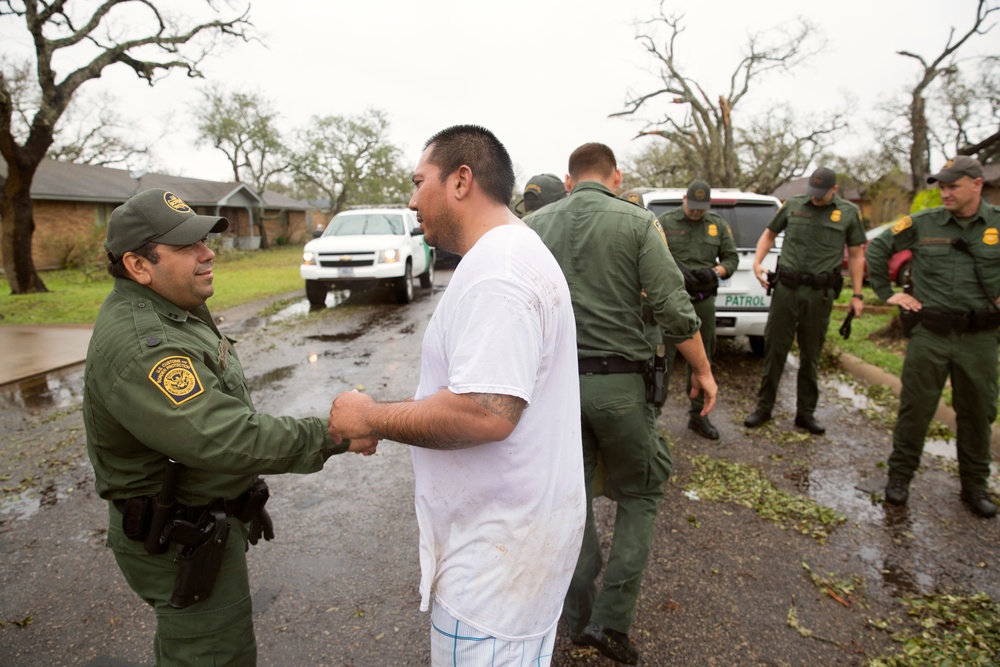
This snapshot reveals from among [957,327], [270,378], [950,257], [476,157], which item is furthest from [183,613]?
[270,378]

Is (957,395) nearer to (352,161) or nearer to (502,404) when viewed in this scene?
(502,404)

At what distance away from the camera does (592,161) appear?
3018 millimetres

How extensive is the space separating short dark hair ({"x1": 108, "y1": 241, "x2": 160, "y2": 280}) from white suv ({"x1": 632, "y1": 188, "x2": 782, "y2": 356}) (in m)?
5.87

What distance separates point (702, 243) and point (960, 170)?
78.9 inches

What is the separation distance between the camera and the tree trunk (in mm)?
13656

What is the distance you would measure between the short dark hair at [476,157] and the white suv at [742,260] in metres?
5.49

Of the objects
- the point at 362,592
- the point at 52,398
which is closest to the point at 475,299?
the point at 362,592

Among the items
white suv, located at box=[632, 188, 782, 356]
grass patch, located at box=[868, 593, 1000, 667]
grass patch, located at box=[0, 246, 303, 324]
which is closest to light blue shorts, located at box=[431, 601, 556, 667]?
grass patch, located at box=[868, 593, 1000, 667]

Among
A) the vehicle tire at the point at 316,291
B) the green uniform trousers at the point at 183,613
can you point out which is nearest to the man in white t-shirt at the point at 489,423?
the green uniform trousers at the point at 183,613

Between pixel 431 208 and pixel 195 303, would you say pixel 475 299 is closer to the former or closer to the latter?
pixel 431 208

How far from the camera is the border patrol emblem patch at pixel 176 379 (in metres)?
1.62

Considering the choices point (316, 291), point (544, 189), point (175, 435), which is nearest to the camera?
point (175, 435)

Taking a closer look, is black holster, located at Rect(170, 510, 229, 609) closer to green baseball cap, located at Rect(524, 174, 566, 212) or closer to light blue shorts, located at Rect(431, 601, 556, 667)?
light blue shorts, located at Rect(431, 601, 556, 667)

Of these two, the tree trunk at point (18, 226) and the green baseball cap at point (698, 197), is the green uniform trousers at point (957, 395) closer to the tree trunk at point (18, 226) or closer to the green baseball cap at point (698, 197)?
the green baseball cap at point (698, 197)
